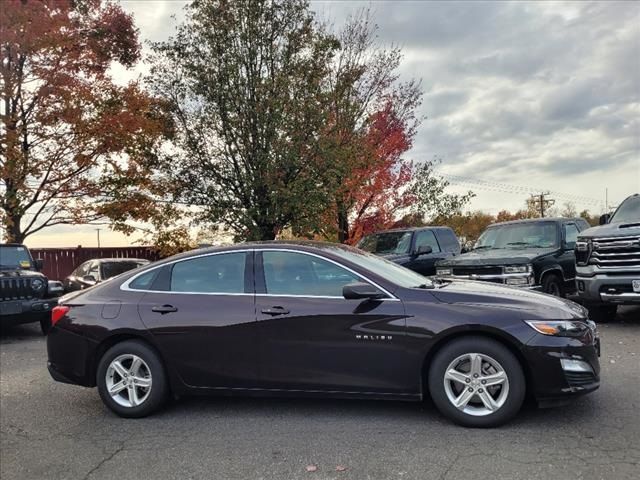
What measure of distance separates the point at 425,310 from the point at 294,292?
3.71ft

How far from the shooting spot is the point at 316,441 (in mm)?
4180

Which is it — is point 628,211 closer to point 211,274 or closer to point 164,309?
point 211,274

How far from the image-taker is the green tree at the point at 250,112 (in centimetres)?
1357

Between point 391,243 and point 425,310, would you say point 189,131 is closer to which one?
point 391,243

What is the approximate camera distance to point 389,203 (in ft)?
56.7

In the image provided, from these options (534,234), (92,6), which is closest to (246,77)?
(92,6)

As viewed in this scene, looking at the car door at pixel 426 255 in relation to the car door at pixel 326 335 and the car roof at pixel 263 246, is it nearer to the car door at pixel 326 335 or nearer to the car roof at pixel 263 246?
the car roof at pixel 263 246

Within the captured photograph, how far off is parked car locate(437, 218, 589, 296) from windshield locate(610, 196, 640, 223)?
0.99 meters

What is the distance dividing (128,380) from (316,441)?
1.90 m

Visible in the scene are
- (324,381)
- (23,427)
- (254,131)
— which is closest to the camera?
(324,381)

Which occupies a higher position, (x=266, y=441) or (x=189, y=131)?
(x=189, y=131)

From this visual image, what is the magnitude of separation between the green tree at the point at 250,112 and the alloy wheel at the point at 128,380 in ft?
28.4

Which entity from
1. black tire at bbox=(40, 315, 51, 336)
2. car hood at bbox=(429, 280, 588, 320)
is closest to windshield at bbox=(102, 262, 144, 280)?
black tire at bbox=(40, 315, 51, 336)

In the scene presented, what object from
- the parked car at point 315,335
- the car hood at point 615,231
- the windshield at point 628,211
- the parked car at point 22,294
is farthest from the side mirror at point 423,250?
the parked car at point 22,294
